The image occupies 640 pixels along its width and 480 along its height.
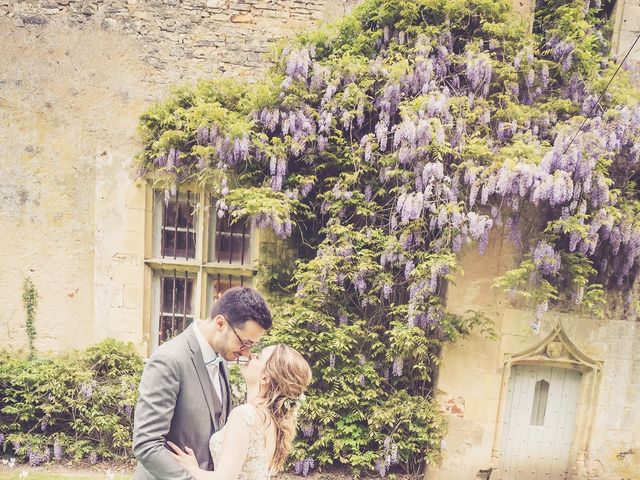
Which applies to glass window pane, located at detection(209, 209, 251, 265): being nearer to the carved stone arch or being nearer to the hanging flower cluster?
the hanging flower cluster

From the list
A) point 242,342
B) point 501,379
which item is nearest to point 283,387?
point 242,342

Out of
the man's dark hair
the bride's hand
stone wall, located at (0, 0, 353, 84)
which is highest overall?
stone wall, located at (0, 0, 353, 84)

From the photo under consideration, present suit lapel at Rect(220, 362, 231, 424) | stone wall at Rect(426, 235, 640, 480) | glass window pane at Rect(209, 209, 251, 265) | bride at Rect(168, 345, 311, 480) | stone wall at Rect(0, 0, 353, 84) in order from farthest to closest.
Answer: glass window pane at Rect(209, 209, 251, 265) → stone wall at Rect(0, 0, 353, 84) → stone wall at Rect(426, 235, 640, 480) → suit lapel at Rect(220, 362, 231, 424) → bride at Rect(168, 345, 311, 480)

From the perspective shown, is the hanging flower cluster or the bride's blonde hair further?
the hanging flower cluster

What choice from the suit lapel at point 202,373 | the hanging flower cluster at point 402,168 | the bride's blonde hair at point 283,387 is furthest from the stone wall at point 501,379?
the suit lapel at point 202,373

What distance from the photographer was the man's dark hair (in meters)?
2.12

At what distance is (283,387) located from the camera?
2.25 meters

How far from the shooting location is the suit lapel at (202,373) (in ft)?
7.01

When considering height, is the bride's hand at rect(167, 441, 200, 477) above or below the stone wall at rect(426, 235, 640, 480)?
above

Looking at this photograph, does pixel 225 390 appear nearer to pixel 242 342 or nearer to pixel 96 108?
pixel 242 342

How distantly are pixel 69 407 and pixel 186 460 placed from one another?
3605mm

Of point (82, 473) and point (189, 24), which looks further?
point (189, 24)

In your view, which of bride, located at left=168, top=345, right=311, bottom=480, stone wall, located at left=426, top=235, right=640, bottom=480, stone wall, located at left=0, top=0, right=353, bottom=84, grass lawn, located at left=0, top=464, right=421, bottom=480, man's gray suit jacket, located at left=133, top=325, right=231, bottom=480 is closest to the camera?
man's gray suit jacket, located at left=133, top=325, right=231, bottom=480

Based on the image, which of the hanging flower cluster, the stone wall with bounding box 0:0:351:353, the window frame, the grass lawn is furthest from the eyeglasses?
the stone wall with bounding box 0:0:351:353
